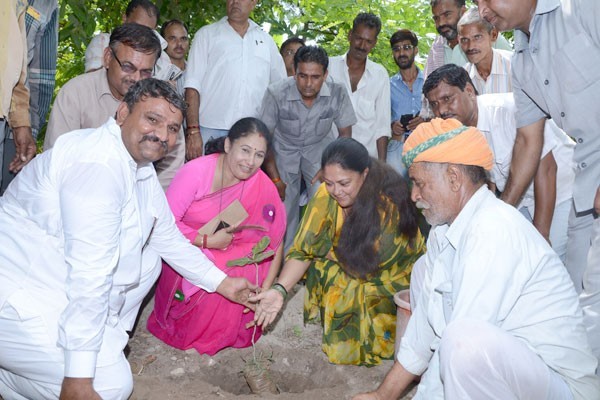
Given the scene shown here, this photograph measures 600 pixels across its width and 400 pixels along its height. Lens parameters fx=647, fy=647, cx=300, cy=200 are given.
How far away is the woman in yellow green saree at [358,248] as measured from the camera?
12.1 ft

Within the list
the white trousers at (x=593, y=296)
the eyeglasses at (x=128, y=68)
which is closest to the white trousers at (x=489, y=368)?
the white trousers at (x=593, y=296)

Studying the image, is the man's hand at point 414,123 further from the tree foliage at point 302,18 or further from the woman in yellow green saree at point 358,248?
the tree foliage at point 302,18

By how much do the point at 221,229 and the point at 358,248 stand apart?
33.8 inches

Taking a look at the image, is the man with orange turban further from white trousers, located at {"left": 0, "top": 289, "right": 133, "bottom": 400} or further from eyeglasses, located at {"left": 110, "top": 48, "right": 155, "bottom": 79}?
eyeglasses, located at {"left": 110, "top": 48, "right": 155, "bottom": 79}

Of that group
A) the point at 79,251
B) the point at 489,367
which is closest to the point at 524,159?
the point at 489,367

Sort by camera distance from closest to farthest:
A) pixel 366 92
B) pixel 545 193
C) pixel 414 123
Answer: pixel 545 193
pixel 414 123
pixel 366 92

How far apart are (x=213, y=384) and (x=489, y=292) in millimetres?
1935

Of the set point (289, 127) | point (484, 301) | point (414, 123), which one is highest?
point (414, 123)

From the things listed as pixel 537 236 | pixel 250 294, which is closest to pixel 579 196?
pixel 537 236

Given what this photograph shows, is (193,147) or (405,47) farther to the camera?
(405,47)

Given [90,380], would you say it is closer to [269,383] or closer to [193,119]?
[269,383]

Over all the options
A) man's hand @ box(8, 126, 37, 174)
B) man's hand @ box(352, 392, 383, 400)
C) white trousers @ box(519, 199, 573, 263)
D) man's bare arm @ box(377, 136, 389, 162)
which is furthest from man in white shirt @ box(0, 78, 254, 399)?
man's bare arm @ box(377, 136, 389, 162)

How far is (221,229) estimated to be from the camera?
3.96 m

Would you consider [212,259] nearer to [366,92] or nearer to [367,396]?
[367,396]
